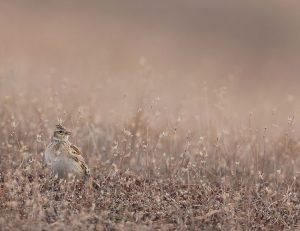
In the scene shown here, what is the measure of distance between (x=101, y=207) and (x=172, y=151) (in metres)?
3.35

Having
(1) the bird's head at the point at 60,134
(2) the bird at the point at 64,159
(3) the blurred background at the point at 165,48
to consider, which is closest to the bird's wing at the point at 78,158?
(2) the bird at the point at 64,159

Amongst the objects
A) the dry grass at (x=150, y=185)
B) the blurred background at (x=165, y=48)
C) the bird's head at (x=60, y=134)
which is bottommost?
the dry grass at (x=150, y=185)

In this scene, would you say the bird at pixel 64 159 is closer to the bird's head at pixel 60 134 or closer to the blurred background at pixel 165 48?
the bird's head at pixel 60 134

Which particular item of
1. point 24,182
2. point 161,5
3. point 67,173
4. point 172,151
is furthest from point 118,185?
point 161,5

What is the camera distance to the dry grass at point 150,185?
8.84 meters

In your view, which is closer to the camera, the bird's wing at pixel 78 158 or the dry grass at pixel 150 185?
the dry grass at pixel 150 185

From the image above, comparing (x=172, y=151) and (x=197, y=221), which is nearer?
(x=197, y=221)

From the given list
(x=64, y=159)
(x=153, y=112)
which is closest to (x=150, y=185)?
(x=64, y=159)

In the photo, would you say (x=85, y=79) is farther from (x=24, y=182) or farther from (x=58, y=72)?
(x=24, y=182)

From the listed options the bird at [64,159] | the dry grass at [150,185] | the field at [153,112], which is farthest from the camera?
the bird at [64,159]

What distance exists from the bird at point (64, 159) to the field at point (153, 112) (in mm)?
134

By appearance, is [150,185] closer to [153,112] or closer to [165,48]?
[153,112]

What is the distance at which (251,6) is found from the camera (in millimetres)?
30000

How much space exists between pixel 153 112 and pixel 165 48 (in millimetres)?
11287
